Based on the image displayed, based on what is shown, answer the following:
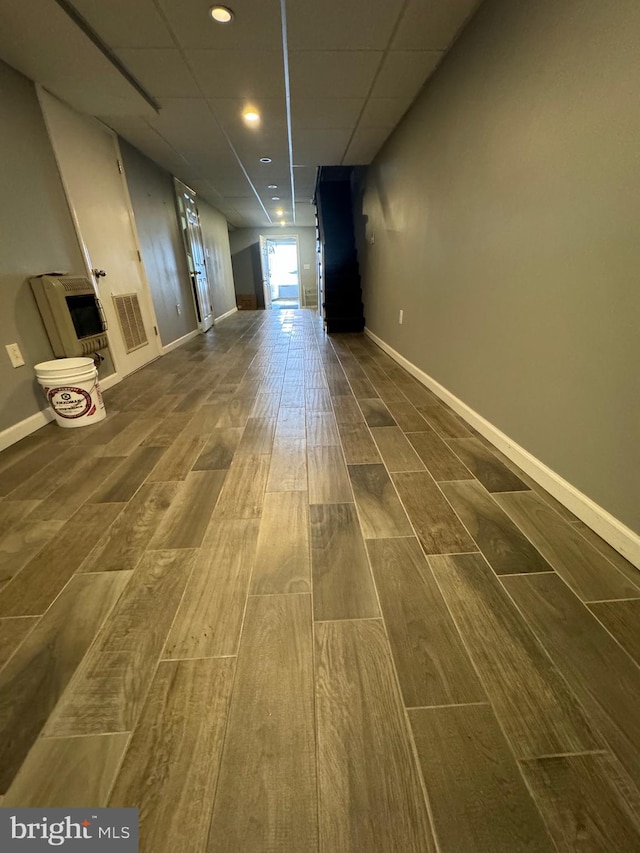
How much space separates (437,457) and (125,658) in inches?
57.9

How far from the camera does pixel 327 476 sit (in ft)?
5.21

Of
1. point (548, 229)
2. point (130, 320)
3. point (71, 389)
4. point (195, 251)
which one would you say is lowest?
point (71, 389)

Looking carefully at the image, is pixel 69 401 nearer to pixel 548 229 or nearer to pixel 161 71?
pixel 161 71

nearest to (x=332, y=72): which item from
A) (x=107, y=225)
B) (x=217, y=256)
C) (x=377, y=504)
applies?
(x=107, y=225)

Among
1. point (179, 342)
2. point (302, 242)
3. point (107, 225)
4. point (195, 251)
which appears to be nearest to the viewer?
point (107, 225)

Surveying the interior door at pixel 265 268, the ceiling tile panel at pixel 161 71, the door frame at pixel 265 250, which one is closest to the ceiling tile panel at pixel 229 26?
the ceiling tile panel at pixel 161 71

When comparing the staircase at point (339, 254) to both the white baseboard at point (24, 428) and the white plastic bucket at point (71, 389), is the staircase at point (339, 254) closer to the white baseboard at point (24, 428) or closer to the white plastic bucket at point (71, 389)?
the white plastic bucket at point (71, 389)

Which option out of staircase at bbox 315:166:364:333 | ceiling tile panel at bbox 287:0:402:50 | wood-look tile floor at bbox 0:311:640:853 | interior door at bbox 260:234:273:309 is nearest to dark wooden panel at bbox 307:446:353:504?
wood-look tile floor at bbox 0:311:640:853

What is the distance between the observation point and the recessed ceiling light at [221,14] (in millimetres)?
1760

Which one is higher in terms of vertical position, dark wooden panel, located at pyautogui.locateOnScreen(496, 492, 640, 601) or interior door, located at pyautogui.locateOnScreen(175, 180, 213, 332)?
interior door, located at pyautogui.locateOnScreen(175, 180, 213, 332)

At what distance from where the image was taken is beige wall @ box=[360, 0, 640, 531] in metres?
1.05

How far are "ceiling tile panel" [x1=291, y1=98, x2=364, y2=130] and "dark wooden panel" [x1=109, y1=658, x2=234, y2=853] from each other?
3.74 meters

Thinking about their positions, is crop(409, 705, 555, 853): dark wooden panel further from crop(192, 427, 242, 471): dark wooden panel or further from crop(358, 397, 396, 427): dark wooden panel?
crop(358, 397, 396, 427): dark wooden panel

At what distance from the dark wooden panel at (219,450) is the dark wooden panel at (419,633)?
3.02ft
